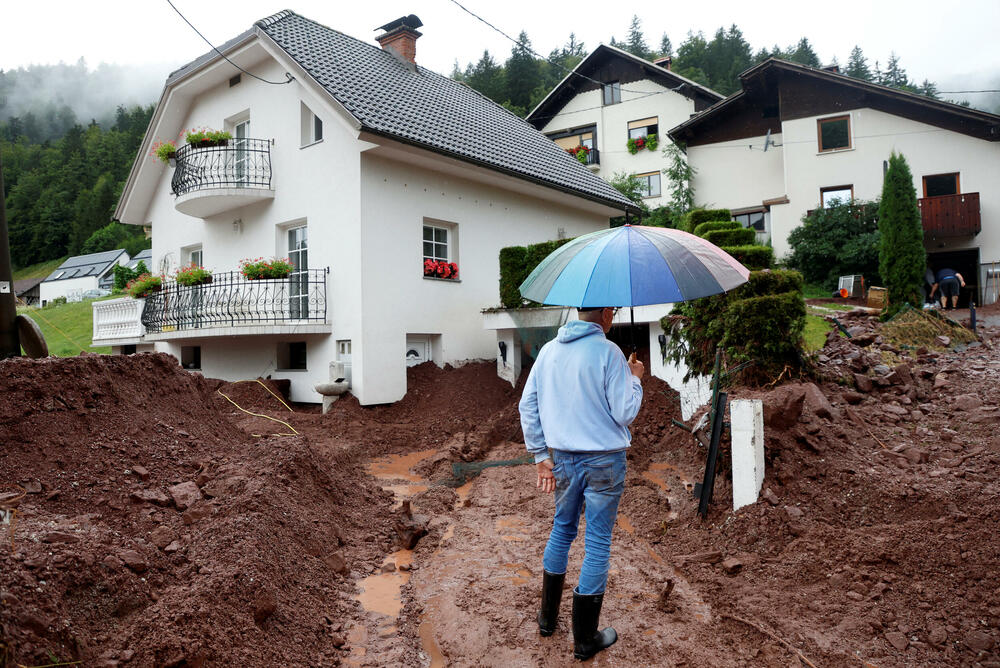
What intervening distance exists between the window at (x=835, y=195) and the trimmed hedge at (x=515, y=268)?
53.1ft

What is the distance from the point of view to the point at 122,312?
16.0m

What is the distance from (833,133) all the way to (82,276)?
61873 mm

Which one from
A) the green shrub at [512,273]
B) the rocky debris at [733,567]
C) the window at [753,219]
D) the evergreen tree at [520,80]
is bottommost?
the rocky debris at [733,567]

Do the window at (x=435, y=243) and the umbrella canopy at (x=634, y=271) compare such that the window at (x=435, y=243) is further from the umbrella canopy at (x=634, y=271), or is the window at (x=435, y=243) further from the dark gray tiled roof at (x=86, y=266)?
the dark gray tiled roof at (x=86, y=266)

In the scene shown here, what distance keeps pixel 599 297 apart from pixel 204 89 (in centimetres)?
1534

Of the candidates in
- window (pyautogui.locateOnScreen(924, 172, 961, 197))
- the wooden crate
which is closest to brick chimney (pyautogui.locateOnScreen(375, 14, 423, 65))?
the wooden crate

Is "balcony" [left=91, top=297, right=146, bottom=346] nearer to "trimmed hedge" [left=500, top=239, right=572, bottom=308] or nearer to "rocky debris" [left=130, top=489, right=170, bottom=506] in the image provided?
"trimmed hedge" [left=500, top=239, right=572, bottom=308]

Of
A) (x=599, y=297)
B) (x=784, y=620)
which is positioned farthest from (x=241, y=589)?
(x=784, y=620)

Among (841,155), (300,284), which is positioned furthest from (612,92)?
(300,284)

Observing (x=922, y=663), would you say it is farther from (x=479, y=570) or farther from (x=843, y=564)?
(x=479, y=570)

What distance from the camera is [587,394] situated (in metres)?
3.39

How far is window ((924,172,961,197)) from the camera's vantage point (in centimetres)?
2187

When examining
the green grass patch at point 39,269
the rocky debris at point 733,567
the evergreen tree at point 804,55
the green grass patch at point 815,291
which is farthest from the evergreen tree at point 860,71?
the green grass patch at point 39,269

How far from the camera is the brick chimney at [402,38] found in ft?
54.6
